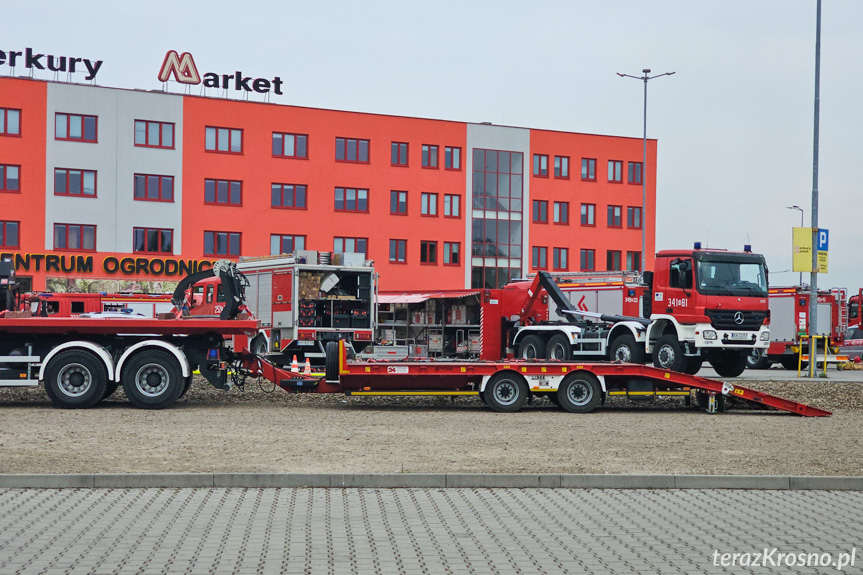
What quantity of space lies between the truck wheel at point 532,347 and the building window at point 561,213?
40513 millimetres

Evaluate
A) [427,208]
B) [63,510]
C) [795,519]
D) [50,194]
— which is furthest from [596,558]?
[427,208]

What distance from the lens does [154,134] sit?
57812 mm

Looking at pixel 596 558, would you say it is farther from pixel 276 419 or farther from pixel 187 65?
pixel 187 65

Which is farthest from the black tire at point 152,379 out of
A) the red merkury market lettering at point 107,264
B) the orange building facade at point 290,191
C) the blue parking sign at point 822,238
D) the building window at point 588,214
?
the building window at point 588,214

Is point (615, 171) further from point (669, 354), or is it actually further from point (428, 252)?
point (669, 354)

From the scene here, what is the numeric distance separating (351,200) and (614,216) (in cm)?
1877

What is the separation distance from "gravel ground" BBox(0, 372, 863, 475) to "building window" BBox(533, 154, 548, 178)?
47658 mm

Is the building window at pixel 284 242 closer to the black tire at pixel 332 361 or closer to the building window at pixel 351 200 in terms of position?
the building window at pixel 351 200

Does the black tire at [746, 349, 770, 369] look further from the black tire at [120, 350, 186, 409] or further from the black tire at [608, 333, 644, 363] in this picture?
the black tire at [120, 350, 186, 409]

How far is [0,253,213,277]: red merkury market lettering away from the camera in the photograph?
54938mm

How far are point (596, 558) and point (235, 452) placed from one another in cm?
604

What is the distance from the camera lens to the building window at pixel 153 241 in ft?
188

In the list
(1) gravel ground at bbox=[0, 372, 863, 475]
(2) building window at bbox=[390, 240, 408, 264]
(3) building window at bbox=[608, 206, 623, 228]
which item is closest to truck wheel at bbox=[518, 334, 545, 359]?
(1) gravel ground at bbox=[0, 372, 863, 475]

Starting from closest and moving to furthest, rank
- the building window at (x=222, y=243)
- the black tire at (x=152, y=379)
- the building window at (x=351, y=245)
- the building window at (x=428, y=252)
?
the black tire at (x=152, y=379), the building window at (x=222, y=243), the building window at (x=351, y=245), the building window at (x=428, y=252)
